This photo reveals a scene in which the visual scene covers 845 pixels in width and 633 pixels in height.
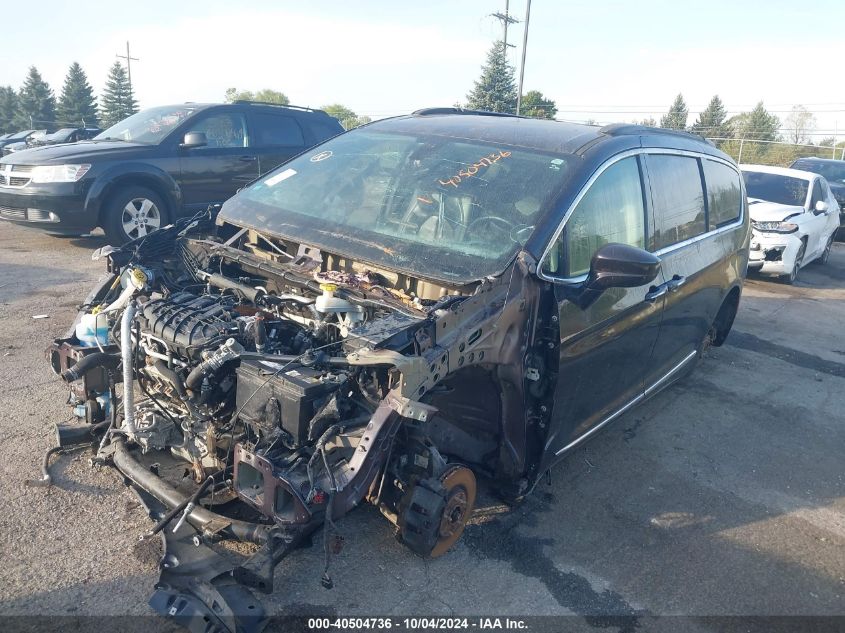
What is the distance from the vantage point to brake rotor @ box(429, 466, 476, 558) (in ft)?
9.65

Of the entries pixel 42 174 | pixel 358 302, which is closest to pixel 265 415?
pixel 358 302

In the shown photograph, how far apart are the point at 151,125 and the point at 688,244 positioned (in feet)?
24.3

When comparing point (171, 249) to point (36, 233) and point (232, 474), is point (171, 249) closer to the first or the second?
point (232, 474)

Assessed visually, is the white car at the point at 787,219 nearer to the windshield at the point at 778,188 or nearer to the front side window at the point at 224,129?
the windshield at the point at 778,188

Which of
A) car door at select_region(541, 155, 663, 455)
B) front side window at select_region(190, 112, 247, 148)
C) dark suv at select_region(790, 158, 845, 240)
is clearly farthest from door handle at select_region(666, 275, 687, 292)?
dark suv at select_region(790, 158, 845, 240)

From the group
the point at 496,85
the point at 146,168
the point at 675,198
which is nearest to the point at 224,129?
the point at 146,168

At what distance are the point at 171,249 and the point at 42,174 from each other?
→ 17.1 feet

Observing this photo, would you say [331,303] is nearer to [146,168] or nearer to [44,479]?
[44,479]

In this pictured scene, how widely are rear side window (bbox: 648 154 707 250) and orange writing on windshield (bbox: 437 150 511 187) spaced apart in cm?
99

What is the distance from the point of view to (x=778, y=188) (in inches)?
425

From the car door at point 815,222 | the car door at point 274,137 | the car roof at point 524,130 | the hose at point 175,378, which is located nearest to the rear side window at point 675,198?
the car roof at point 524,130

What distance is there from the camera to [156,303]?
10.5 feet

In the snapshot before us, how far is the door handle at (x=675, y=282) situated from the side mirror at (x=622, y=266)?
101 centimetres

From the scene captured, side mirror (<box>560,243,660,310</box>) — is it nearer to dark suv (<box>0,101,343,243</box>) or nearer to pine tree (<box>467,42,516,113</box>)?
dark suv (<box>0,101,343,243</box>)
